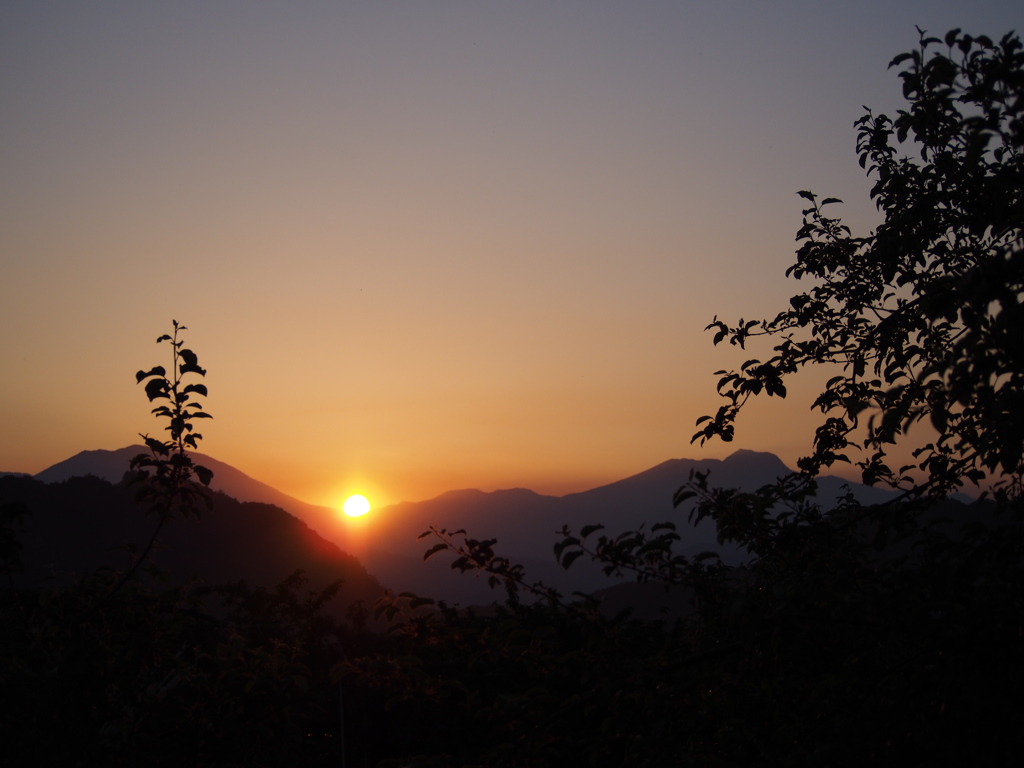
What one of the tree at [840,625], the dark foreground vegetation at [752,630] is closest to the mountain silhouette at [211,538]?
the dark foreground vegetation at [752,630]

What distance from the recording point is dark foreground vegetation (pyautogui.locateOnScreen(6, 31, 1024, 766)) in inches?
117

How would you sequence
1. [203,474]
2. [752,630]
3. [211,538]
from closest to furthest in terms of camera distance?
[752,630] < [203,474] < [211,538]

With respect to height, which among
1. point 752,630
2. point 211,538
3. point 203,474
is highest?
point 203,474

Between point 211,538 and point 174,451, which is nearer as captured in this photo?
point 174,451

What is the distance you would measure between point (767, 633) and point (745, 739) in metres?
0.88

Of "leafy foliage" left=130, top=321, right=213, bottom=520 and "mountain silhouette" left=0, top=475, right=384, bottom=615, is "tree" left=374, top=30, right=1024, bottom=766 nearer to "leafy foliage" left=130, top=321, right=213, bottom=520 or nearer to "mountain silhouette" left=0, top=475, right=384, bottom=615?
"leafy foliage" left=130, top=321, right=213, bottom=520

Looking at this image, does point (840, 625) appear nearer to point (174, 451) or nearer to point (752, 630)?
point (752, 630)

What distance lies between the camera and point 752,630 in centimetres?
299

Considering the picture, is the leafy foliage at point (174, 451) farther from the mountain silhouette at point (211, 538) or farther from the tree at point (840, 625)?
the mountain silhouette at point (211, 538)

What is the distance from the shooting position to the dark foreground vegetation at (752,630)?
2.97 meters

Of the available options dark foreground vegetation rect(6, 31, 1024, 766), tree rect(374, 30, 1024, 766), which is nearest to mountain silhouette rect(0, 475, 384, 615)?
dark foreground vegetation rect(6, 31, 1024, 766)

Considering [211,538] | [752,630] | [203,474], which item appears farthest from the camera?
[211,538]

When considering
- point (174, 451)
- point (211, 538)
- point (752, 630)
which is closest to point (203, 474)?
point (174, 451)

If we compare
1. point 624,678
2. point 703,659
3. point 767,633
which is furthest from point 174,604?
point 767,633
